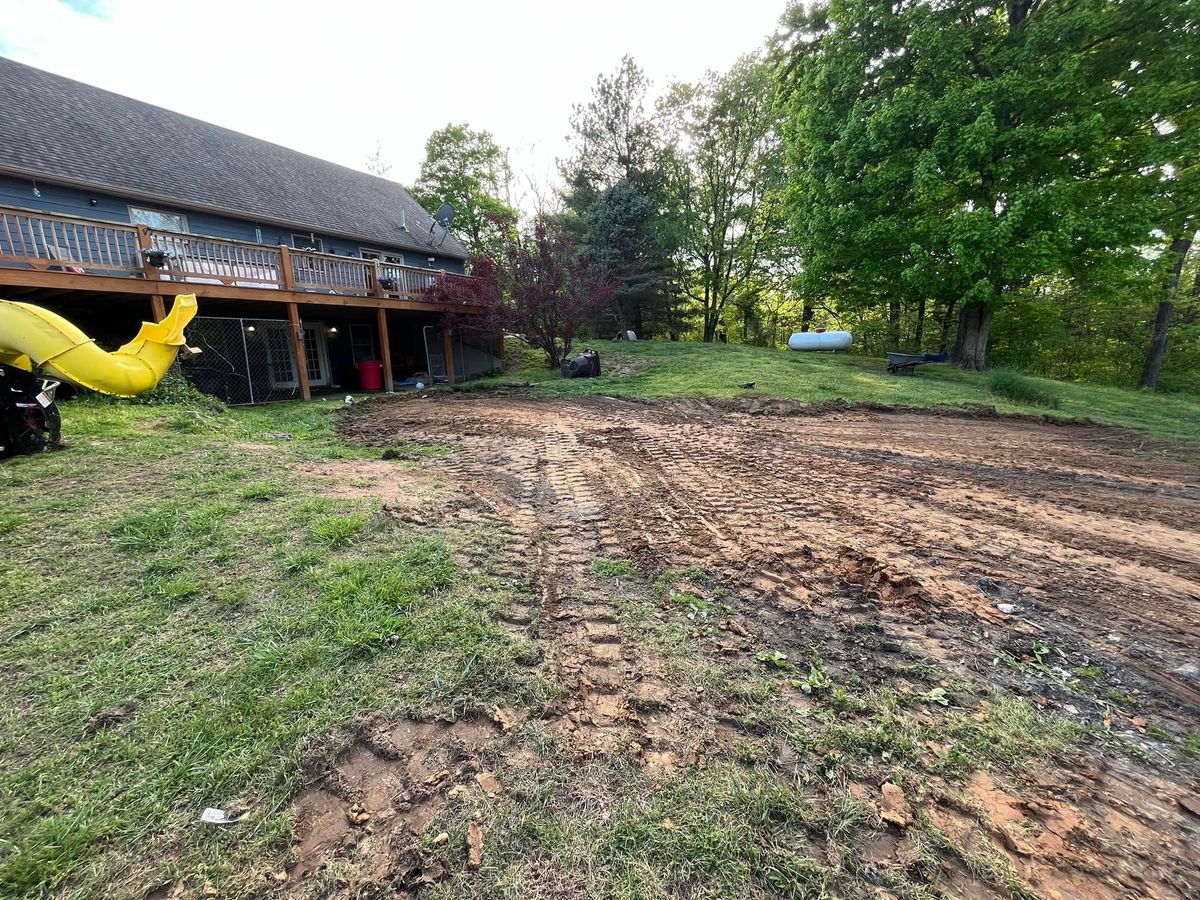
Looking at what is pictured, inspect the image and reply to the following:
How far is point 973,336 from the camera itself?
14.5m

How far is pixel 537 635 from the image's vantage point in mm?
2428

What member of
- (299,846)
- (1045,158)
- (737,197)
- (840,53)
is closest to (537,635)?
(299,846)

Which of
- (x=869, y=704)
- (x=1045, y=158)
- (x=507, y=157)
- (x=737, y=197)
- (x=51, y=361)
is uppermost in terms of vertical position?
(x=507, y=157)

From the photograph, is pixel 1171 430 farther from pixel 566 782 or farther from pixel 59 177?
pixel 59 177

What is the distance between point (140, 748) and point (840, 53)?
61.6 feet

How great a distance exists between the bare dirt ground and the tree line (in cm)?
926

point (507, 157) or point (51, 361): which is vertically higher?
point (507, 157)

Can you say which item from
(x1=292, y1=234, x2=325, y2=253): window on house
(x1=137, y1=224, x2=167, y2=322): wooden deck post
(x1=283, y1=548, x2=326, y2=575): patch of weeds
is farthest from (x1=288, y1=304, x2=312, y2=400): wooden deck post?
(x1=283, y1=548, x2=326, y2=575): patch of weeds

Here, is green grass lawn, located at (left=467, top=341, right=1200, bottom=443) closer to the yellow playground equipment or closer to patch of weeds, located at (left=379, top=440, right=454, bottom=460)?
patch of weeds, located at (left=379, top=440, right=454, bottom=460)

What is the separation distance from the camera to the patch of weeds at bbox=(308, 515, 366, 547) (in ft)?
10.8

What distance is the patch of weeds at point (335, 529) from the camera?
330 cm

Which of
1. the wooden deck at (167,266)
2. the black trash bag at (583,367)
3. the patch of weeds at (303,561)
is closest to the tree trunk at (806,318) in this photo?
the black trash bag at (583,367)

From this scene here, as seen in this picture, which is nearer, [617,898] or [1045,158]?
[617,898]

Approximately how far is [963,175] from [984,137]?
79 centimetres
